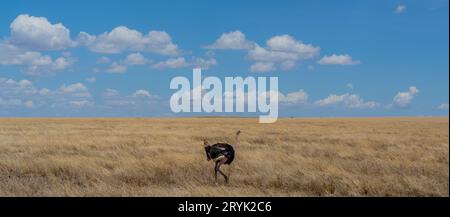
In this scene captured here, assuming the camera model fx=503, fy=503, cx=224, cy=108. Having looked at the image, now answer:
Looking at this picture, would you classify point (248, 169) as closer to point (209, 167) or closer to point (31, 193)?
point (209, 167)

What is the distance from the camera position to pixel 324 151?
21.3 m

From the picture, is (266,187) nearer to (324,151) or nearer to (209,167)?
(209,167)

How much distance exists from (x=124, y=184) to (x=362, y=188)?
5.52 metres

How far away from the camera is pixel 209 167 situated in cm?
1394
